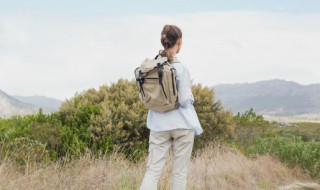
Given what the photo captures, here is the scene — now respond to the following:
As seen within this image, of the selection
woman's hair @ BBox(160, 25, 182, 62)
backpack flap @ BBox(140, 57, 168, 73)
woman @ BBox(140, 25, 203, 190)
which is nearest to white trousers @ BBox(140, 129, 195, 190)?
woman @ BBox(140, 25, 203, 190)

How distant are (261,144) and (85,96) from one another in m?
4.49

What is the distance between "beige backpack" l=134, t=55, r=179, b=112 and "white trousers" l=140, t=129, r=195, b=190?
0.34 metres

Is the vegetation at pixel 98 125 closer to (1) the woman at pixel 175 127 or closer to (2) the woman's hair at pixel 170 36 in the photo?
(1) the woman at pixel 175 127

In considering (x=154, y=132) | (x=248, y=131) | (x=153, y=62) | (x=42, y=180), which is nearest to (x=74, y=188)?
(x=42, y=180)

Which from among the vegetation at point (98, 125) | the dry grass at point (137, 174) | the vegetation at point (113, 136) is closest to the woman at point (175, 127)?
the dry grass at point (137, 174)

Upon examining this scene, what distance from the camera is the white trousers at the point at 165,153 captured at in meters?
5.99

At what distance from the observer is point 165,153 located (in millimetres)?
6098

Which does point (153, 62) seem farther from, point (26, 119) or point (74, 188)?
point (26, 119)

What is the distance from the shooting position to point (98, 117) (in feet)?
36.2

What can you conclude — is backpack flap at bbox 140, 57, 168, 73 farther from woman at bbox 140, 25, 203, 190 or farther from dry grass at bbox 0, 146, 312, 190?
dry grass at bbox 0, 146, 312, 190

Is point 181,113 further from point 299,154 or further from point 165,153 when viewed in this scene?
point 299,154

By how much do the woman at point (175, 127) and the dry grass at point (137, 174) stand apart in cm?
132

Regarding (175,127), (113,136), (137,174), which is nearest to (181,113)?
(175,127)

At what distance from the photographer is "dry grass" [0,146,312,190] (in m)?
7.23
